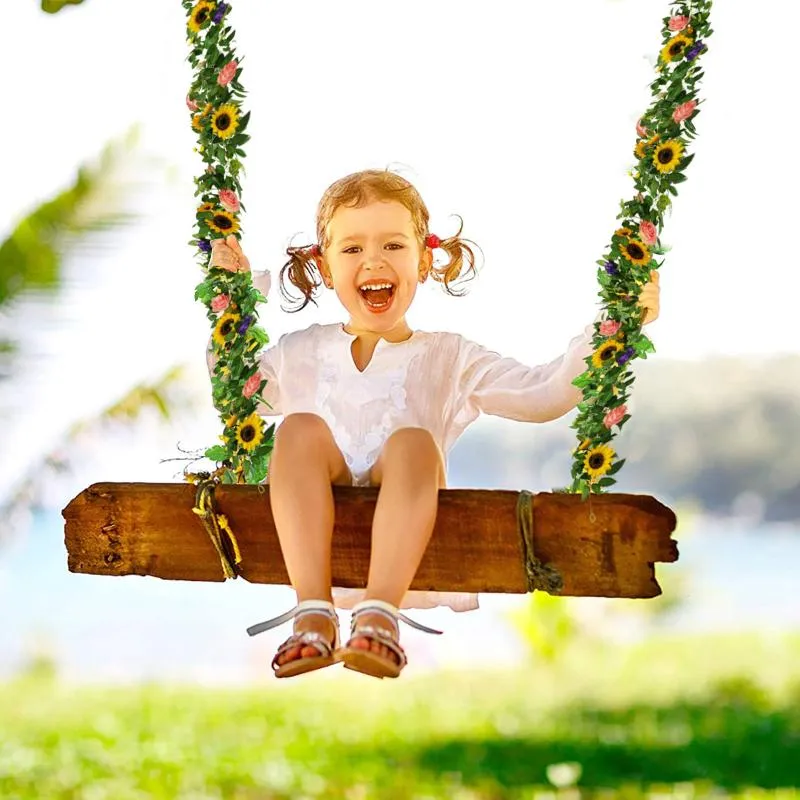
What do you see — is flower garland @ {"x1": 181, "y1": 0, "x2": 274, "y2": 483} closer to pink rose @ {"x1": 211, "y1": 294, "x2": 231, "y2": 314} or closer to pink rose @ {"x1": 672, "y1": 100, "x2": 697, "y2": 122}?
pink rose @ {"x1": 211, "y1": 294, "x2": 231, "y2": 314}

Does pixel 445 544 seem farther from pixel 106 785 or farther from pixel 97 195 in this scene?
pixel 106 785

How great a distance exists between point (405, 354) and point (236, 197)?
1.46 ft

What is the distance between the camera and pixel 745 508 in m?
13.5

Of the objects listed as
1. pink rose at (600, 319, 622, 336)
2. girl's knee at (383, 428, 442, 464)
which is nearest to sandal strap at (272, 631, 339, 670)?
girl's knee at (383, 428, 442, 464)

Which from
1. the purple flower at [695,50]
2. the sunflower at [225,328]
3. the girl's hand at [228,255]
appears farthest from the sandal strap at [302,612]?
the purple flower at [695,50]

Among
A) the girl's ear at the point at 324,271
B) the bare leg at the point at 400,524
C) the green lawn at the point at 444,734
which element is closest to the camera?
the bare leg at the point at 400,524

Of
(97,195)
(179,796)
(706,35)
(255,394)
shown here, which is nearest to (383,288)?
(255,394)

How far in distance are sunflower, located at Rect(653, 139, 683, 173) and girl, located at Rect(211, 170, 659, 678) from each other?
21 cm

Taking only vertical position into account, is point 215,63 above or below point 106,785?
above

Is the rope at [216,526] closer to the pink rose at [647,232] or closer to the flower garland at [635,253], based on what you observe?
the flower garland at [635,253]

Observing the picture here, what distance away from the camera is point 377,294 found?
2.61m

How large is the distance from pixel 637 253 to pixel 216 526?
3.00 feet

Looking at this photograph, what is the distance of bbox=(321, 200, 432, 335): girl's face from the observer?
2578 mm

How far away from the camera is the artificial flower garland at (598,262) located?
2455mm
